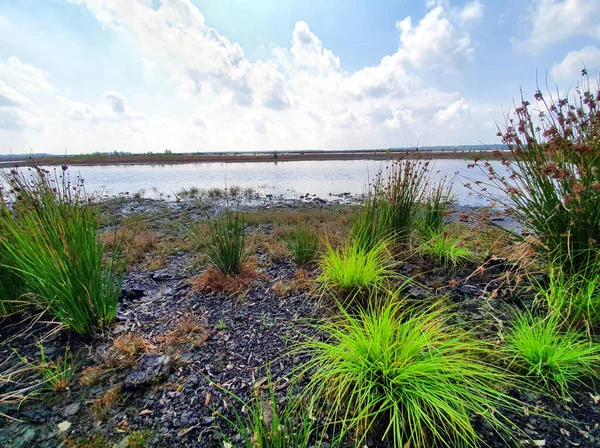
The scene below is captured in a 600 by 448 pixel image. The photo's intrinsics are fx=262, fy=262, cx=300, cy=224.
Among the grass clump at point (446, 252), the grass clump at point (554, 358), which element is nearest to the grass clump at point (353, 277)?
the grass clump at point (446, 252)

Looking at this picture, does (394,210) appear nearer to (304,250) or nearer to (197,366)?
(304,250)

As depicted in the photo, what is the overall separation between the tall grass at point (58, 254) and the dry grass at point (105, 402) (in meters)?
0.77

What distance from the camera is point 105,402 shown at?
1703 millimetres

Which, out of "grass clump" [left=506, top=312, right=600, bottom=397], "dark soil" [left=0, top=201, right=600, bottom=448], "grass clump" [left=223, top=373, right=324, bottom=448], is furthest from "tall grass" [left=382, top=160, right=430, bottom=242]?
"grass clump" [left=223, top=373, right=324, bottom=448]

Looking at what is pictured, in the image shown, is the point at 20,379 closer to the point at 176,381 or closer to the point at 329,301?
the point at 176,381

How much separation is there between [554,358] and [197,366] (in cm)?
241

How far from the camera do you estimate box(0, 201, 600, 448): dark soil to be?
149cm

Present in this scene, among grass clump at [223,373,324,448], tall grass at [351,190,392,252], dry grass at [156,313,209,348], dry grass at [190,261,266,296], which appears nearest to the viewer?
grass clump at [223,373,324,448]

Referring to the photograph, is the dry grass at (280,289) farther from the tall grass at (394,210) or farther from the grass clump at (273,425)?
the grass clump at (273,425)

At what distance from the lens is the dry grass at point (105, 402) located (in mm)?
1640

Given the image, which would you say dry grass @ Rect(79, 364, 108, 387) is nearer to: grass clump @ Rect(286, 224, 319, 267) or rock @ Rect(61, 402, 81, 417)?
rock @ Rect(61, 402, 81, 417)

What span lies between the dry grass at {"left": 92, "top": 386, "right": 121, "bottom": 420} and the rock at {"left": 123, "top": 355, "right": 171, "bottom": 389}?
0.21 feet

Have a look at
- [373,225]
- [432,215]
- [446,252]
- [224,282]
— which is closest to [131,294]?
[224,282]

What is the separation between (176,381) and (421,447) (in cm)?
162
